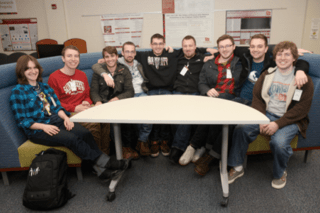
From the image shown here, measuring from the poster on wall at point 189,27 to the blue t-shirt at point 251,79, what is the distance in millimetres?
1955

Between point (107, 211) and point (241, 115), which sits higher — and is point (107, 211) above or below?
below

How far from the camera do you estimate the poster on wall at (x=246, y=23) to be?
146 inches

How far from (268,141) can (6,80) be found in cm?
225

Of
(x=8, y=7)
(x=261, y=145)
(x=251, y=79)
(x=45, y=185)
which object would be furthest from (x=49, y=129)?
(x=8, y=7)

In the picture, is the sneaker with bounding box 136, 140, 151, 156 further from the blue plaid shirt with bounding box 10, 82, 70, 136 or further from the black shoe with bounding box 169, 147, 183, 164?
the blue plaid shirt with bounding box 10, 82, 70, 136

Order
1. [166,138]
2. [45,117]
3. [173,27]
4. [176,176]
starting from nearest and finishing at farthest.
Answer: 1. [45,117]
2. [176,176]
3. [166,138]
4. [173,27]

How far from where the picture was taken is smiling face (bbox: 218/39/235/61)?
2.17m

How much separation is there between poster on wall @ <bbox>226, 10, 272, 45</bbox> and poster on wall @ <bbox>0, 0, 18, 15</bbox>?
4103 millimetres

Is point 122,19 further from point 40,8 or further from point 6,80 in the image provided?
point 6,80

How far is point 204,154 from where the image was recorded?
197cm

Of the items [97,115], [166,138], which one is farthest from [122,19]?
[97,115]

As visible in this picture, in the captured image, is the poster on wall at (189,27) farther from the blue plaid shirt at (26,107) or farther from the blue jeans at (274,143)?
the blue plaid shirt at (26,107)

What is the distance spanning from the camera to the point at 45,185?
4.96 feet

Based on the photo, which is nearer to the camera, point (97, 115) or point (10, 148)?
point (97, 115)
